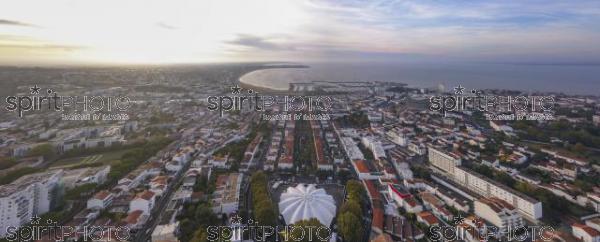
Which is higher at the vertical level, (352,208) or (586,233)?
(352,208)

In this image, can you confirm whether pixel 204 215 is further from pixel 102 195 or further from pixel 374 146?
pixel 374 146

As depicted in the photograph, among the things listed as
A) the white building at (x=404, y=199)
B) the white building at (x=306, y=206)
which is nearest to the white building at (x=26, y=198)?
the white building at (x=306, y=206)

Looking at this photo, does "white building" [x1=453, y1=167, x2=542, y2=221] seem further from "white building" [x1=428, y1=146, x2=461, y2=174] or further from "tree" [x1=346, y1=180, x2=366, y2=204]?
"tree" [x1=346, y1=180, x2=366, y2=204]

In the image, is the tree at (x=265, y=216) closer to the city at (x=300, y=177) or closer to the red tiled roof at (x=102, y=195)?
the city at (x=300, y=177)

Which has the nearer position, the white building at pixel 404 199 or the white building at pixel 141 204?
the white building at pixel 141 204

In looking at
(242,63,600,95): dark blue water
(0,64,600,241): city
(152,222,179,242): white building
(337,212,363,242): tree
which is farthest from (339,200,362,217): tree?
(242,63,600,95): dark blue water

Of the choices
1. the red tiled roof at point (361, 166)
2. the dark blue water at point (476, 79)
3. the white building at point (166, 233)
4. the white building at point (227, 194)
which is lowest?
the white building at point (166, 233)

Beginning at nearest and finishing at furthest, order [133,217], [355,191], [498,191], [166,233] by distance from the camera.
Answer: [166,233] → [133,217] → [355,191] → [498,191]

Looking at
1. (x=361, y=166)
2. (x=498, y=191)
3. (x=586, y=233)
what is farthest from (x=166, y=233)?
(x=586, y=233)
